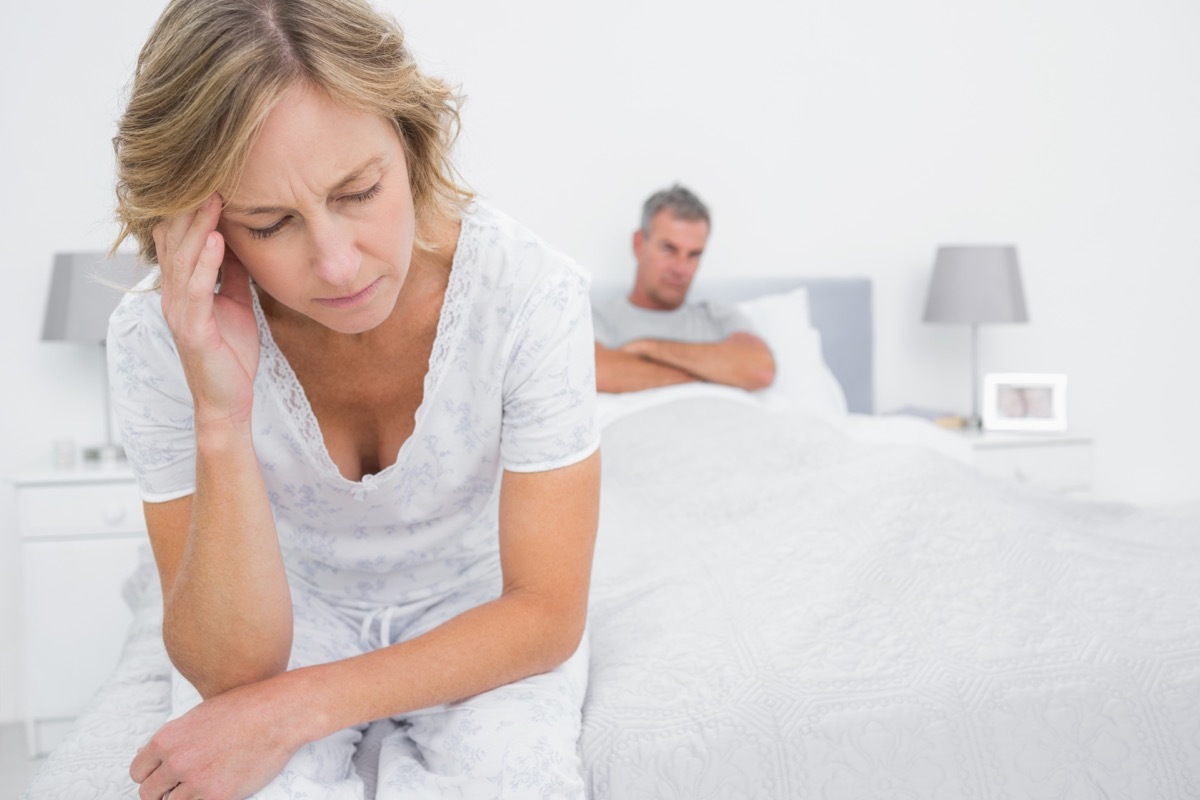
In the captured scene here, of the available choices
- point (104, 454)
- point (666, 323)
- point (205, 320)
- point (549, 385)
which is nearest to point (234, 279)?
point (205, 320)

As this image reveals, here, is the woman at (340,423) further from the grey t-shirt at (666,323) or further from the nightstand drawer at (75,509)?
the grey t-shirt at (666,323)

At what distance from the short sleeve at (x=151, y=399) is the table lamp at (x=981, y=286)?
284 centimetres

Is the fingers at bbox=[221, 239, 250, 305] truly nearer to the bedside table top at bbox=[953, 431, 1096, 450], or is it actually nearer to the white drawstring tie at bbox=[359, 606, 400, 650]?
the white drawstring tie at bbox=[359, 606, 400, 650]

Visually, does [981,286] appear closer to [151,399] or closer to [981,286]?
[981,286]

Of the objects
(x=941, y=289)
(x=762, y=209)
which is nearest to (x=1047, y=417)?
(x=941, y=289)

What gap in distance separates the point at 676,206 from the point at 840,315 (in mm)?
792

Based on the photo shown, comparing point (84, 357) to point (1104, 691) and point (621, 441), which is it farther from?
point (1104, 691)

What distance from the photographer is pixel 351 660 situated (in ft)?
3.50

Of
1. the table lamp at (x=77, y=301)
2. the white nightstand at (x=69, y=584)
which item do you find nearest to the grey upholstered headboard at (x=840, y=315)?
the table lamp at (x=77, y=301)

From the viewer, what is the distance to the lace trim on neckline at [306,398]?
46.8 inches

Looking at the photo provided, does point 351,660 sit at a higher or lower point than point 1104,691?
higher

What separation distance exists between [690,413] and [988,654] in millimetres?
1221

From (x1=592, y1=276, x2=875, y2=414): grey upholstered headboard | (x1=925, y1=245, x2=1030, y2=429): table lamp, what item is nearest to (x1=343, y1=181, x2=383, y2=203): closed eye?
(x1=592, y1=276, x2=875, y2=414): grey upholstered headboard

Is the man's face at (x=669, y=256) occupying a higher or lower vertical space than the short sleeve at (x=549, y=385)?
higher
